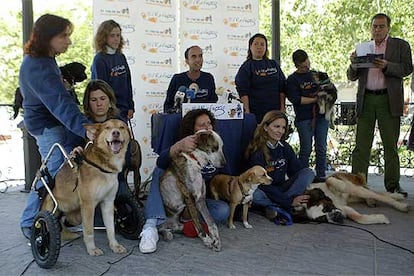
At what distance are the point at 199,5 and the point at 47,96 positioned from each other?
11.2 feet

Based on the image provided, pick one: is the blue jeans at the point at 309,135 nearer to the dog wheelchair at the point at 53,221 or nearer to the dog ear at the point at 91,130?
the dog wheelchair at the point at 53,221

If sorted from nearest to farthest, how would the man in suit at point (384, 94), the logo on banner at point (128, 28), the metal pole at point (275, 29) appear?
1. the man in suit at point (384, 94)
2. the logo on banner at point (128, 28)
3. the metal pole at point (275, 29)

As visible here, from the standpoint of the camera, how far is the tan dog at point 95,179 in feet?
8.86

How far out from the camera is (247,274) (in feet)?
8.52

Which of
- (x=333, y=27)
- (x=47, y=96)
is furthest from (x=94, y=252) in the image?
(x=333, y=27)

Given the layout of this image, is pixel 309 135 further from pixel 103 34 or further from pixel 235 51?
pixel 103 34

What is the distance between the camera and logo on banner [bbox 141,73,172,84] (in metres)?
5.42

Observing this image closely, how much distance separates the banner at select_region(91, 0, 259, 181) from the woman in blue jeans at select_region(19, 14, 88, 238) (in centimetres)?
226

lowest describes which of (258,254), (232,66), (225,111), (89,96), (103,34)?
(258,254)

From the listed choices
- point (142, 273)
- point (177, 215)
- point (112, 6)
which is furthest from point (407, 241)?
point (112, 6)

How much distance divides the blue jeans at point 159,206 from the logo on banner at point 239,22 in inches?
118

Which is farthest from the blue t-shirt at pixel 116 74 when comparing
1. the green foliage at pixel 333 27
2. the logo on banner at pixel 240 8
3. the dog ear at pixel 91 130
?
the green foliage at pixel 333 27

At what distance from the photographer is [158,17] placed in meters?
5.48

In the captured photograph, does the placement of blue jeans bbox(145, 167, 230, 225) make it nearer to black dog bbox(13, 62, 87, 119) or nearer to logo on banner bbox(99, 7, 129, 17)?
black dog bbox(13, 62, 87, 119)
